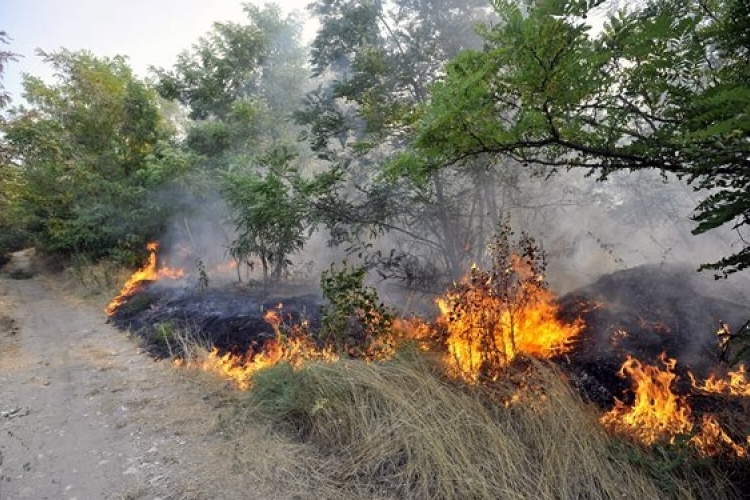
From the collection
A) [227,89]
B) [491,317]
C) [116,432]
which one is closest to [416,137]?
[491,317]

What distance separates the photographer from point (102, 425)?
4.93 metres

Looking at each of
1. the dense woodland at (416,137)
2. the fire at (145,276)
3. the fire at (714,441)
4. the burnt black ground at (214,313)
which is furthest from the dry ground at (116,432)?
the fire at (714,441)

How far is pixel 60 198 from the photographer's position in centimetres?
1560

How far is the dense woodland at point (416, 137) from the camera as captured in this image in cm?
206

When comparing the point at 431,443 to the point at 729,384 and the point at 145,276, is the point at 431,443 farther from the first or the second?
the point at 145,276

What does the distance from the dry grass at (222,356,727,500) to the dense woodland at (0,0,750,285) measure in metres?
1.76

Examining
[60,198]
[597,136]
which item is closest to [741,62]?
[597,136]

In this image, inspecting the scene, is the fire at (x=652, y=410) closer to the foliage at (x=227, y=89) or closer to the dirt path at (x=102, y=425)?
the dirt path at (x=102, y=425)

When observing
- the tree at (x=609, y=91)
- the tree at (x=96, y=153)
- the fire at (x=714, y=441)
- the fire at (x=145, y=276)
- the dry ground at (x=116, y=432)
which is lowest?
the fire at (x=714, y=441)

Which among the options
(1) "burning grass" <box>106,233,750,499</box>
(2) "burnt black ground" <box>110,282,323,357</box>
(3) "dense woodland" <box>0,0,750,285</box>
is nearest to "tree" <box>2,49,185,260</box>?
(3) "dense woodland" <box>0,0,750,285</box>

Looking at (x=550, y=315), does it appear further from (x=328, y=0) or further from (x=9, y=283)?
(x=9, y=283)

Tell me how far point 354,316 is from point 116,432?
299 centimetres

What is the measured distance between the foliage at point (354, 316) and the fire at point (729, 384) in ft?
10.7

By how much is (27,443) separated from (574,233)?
34.3ft
